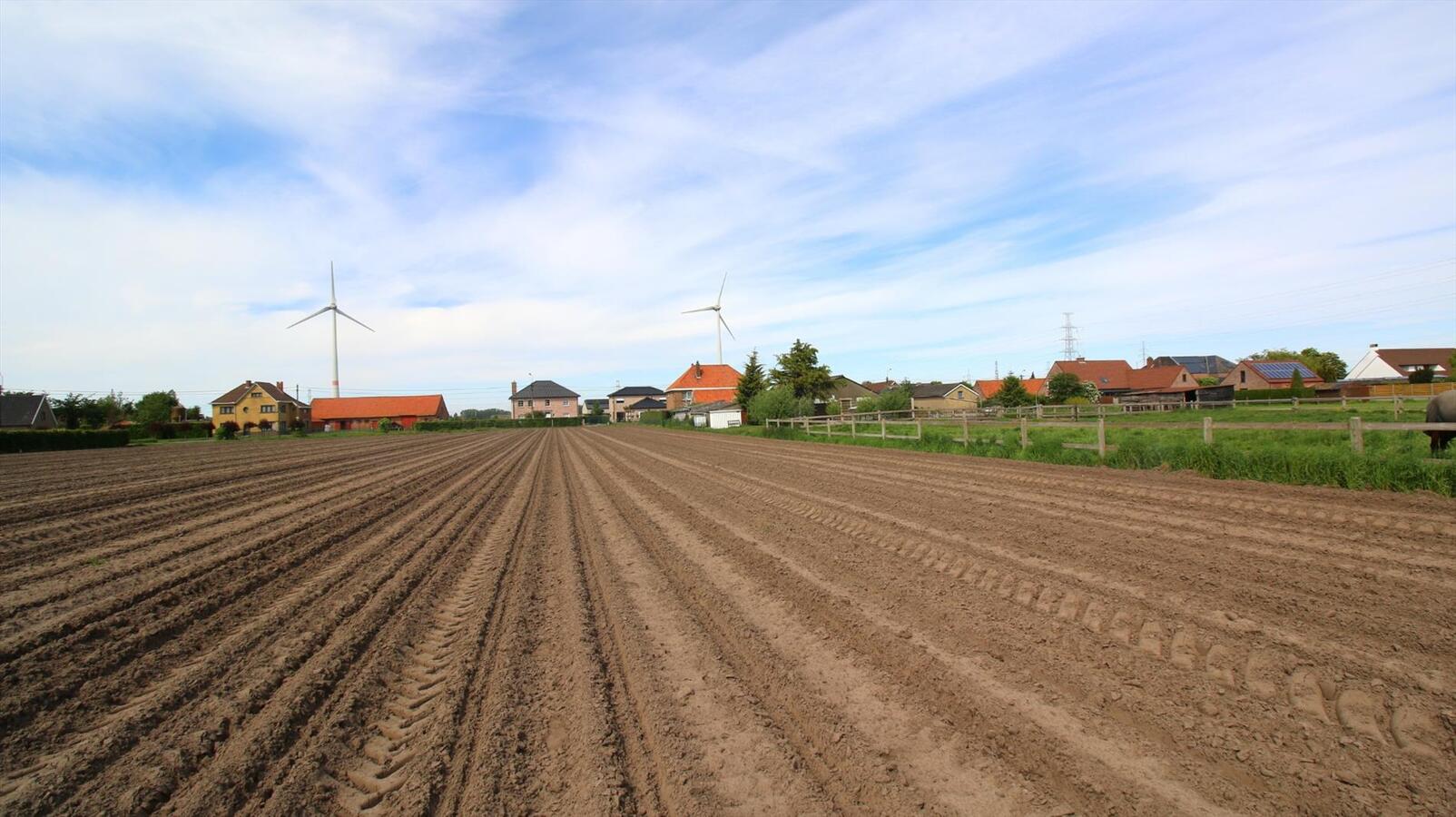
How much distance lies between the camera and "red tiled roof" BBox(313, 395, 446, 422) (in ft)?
346

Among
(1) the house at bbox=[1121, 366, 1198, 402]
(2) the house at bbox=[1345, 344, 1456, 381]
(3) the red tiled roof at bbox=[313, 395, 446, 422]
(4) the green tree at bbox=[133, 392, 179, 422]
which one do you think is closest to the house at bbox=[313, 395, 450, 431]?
(3) the red tiled roof at bbox=[313, 395, 446, 422]

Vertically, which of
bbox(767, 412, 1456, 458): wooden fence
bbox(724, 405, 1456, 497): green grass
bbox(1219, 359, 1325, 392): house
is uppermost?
bbox(1219, 359, 1325, 392): house

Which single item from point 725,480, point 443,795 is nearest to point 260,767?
point 443,795

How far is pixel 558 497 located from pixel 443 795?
1298cm

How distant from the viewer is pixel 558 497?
16.4 metres

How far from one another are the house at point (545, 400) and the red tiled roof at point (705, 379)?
26845 mm

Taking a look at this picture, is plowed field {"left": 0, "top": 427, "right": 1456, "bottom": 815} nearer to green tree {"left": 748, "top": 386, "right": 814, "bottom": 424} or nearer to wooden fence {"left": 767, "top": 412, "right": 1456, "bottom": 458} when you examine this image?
wooden fence {"left": 767, "top": 412, "right": 1456, "bottom": 458}

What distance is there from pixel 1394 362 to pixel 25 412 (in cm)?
13875

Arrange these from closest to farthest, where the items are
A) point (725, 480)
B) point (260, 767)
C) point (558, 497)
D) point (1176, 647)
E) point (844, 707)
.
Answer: point (260, 767), point (844, 707), point (1176, 647), point (558, 497), point (725, 480)

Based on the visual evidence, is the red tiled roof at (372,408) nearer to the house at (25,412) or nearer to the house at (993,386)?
the house at (25,412)

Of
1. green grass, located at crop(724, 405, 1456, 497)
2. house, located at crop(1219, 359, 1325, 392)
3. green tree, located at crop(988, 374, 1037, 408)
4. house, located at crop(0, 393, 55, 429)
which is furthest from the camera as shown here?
house, located at crop(1219, 359, 1325, 392)

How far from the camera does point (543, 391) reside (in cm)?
13738

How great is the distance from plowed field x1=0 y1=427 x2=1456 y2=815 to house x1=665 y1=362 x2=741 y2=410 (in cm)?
10415

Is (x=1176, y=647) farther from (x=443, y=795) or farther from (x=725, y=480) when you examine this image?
(x=725, y=480)
